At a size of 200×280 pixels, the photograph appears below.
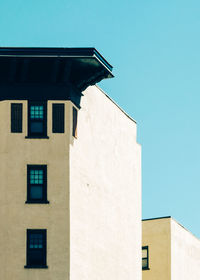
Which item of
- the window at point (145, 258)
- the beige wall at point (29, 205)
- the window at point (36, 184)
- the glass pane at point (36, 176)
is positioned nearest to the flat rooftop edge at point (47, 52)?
the beige wall at point (29, 205)

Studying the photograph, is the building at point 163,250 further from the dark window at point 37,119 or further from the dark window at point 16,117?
the dark window at point 16,117

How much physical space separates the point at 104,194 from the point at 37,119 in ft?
28.2

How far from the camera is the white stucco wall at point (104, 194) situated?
6197 centimetres

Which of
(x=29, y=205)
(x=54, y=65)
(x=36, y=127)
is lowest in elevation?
(x=29, y=205)

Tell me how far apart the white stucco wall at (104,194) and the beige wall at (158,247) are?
375 inches

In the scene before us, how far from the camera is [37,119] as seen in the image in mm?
61219

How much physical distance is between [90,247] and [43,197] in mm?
5262

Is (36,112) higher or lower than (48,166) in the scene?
higher

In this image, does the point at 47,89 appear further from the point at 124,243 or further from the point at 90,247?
the point at 124,243

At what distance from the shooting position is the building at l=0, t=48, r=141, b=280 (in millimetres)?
59219

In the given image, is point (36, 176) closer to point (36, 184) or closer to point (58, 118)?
point (36, 184)

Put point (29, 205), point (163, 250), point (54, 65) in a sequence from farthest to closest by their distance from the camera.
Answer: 1. point (163, 250)
2. point (54, 65)
3. point (29, 205)

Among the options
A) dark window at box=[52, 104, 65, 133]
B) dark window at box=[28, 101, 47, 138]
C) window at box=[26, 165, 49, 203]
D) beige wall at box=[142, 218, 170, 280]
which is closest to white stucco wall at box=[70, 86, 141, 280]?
dark window at box=[52, 104, 65, 133]

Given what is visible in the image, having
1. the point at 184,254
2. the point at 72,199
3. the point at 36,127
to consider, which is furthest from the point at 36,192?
the point at 184,254
